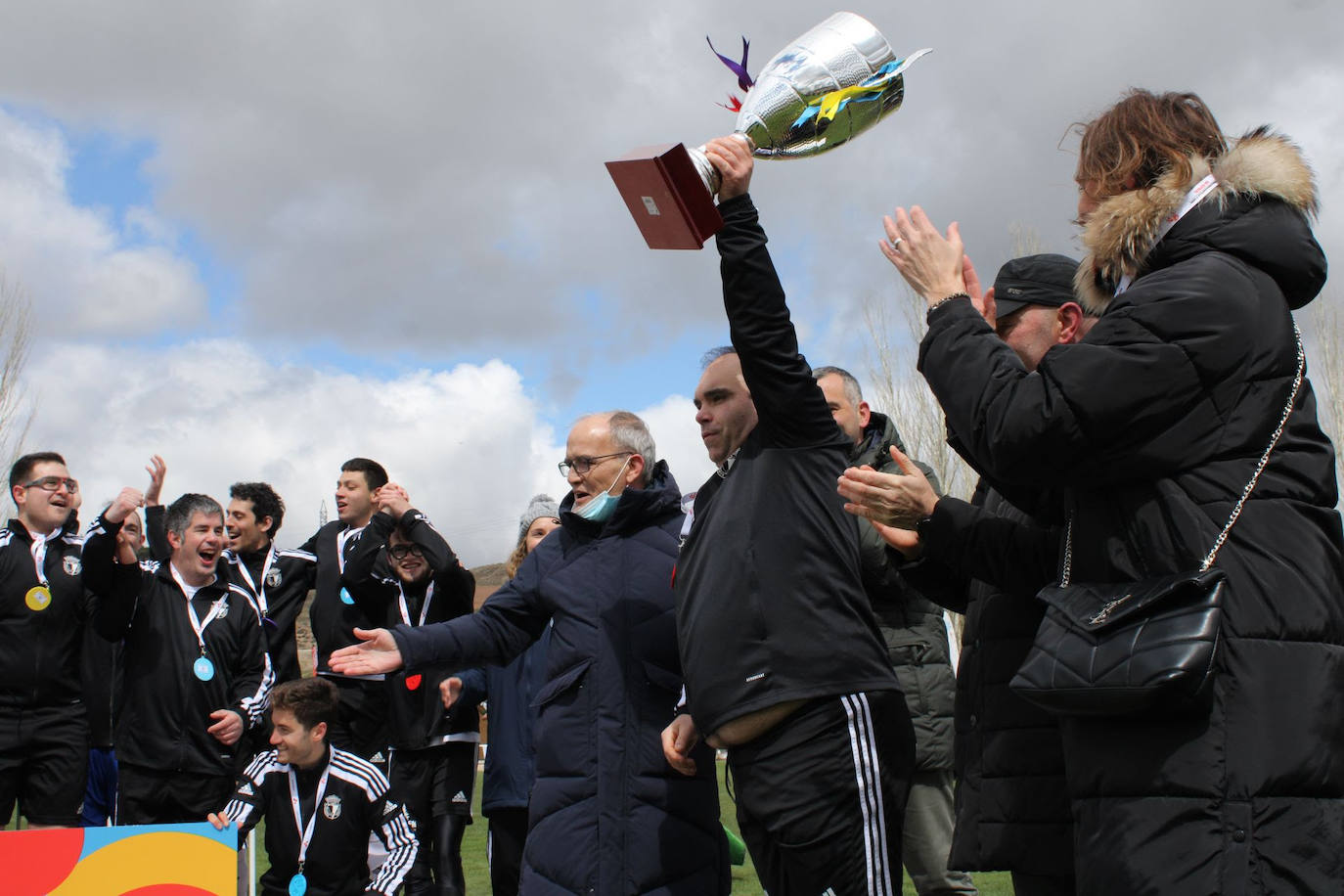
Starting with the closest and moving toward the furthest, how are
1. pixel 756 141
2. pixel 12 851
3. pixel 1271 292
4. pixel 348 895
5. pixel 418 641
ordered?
pixel 1271 292 < pixel 756 141 < pixel 418 641 < pixel 12 851 < pixel 348 895

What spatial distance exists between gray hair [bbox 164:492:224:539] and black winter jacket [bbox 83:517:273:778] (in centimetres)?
25

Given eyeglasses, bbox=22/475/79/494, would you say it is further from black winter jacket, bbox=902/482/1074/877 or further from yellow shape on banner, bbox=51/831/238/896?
black winter jacket, bbox=902/482/1074/877

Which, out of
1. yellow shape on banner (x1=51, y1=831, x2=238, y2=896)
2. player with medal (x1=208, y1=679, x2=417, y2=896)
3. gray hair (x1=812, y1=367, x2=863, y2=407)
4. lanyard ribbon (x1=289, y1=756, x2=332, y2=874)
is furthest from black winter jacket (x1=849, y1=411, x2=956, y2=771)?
yellow shape on banner (x1=51, y1=831, x2=238, y2=896)

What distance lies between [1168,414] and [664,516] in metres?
2.35

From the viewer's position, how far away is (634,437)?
449cm

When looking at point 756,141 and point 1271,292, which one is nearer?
point 1271,292

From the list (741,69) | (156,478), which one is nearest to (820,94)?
(741,69)

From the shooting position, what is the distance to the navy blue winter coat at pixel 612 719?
3691mm

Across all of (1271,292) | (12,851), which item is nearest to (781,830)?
(1271,292)

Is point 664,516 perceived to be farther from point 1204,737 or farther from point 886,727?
point 1204,737

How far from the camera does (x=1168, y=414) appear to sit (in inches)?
82.4

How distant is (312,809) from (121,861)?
2.75 feet

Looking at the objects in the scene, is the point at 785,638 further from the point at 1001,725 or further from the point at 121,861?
the point at 121,861

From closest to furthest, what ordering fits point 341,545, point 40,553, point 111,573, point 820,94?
point 820,94 → point 111,573 → point 40,553 → point 341,545
